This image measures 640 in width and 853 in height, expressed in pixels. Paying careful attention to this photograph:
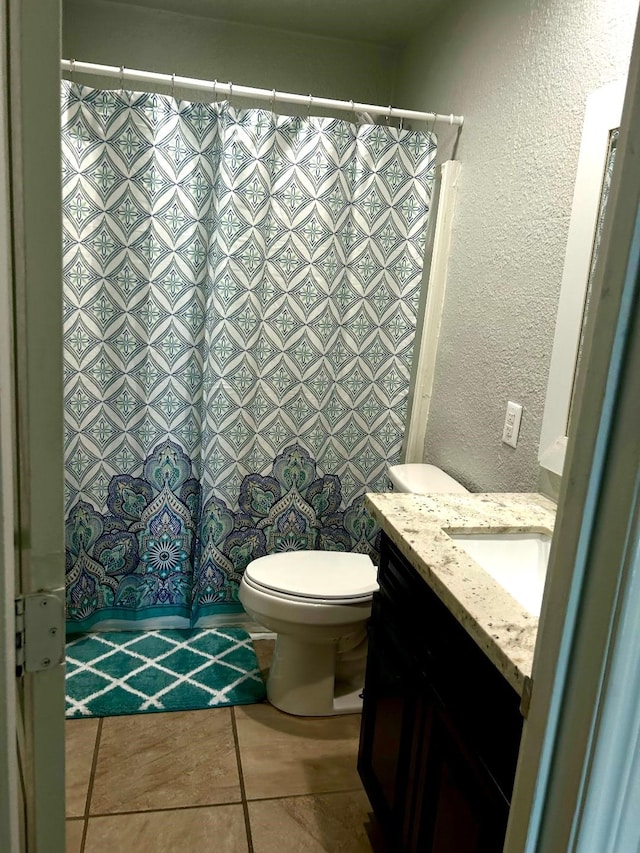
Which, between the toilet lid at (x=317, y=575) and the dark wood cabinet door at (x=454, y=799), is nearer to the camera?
the dark wood cabinet door at (x=454, y=799)

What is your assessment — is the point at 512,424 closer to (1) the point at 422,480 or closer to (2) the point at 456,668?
(1) the point at 422,480

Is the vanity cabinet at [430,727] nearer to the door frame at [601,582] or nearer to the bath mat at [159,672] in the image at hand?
the door frame at [601,582]

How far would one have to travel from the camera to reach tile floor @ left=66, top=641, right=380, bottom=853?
173cm

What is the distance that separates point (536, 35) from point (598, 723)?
6.00 ft

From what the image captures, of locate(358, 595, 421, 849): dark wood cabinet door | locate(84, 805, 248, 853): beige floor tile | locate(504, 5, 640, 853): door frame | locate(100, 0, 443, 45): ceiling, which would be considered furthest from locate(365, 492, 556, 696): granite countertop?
locate(100, 0, 443, 45): ceiling

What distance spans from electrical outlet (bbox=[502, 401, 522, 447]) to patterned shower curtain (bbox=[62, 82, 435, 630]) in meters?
0.72

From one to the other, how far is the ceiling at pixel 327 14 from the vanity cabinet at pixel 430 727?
2.06 m

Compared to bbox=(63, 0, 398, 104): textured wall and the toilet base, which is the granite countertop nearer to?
the toilet base

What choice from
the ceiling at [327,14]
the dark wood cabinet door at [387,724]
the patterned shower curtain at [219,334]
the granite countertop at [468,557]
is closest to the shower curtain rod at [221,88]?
the patterned shower curtain at [219,334]

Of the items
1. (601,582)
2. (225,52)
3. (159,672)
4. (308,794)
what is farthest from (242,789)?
(225,52)

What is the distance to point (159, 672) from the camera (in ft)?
7.82

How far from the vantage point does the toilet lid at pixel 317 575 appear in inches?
82.8

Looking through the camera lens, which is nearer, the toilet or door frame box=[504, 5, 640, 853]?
door frame box=[504, 5, 640, 853]

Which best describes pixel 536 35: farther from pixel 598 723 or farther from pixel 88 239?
pixel 598 723
